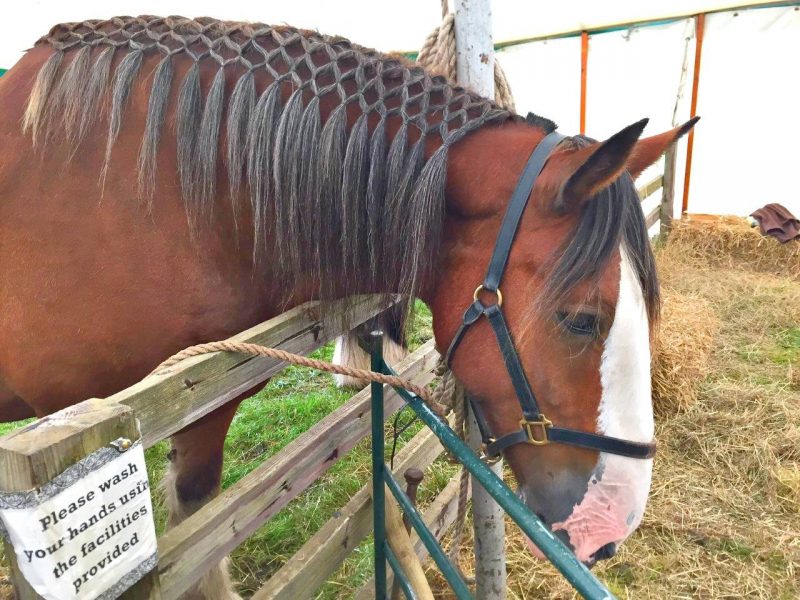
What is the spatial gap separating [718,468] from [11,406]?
10.9ft

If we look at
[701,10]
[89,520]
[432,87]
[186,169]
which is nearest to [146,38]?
[186,169]

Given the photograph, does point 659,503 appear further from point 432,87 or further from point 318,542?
point 432,87

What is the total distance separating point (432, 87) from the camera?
146cm

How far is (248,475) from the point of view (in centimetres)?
139

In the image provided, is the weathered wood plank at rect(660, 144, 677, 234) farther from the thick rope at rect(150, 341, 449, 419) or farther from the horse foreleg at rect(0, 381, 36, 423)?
the horse foreleg at rect(0, 381, 36, 423)

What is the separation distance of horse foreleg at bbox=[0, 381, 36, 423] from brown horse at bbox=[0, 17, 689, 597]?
0.68 ft

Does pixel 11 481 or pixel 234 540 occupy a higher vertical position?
pixel 11 481

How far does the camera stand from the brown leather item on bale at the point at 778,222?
604 centimetres

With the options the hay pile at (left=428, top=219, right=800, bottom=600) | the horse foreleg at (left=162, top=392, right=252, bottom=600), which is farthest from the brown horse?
the hay pile at (left=428, top=219, right=800, bottom=600)

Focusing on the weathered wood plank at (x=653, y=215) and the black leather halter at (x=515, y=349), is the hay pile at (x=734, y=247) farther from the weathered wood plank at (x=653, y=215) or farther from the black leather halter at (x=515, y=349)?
the black leather halter at (x=515, y=349)

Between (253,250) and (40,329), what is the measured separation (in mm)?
599

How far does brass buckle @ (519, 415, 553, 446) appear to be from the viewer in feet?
4.16

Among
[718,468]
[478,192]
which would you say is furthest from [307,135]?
[718,468]

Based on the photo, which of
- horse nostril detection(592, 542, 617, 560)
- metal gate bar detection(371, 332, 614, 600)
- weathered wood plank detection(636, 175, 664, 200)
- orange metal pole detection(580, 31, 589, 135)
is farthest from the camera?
orange metal pole detection(580, 31, 589, 135)
